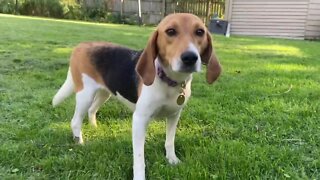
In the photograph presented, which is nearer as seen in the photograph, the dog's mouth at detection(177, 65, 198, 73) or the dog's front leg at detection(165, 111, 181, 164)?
the dog's mouth at detection(177, 65, 198, 73)

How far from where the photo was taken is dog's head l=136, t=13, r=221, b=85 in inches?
98.6

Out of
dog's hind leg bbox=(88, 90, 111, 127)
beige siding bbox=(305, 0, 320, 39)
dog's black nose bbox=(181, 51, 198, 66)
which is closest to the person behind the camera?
dog's black nose bbox=(181, 51, 198, 66)

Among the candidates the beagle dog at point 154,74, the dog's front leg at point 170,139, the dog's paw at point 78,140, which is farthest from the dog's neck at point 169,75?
the dog's paw at point 78,140

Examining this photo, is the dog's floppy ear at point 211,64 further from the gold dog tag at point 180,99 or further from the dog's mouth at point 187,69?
the dog's mouth at point 187,69

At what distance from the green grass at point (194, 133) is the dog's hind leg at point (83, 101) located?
0.11 meters

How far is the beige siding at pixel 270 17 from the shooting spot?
57.0 feet

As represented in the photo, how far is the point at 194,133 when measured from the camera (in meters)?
3.79

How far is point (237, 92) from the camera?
5.25m

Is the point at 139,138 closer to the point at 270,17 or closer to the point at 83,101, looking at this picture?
the point at 83,101

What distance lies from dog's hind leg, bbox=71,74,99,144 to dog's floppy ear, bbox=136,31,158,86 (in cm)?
96

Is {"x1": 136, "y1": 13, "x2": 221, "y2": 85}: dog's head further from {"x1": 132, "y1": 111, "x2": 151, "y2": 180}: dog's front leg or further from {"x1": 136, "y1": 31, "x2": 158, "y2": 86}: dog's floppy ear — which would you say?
{"x1": 132, "y1": 111, "x2": 151, "y2": 180}: dog's front leg


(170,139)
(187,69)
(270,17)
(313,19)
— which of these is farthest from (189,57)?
(270,17)

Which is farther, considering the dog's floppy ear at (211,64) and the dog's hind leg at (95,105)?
the dog's hind leg at (95,105)

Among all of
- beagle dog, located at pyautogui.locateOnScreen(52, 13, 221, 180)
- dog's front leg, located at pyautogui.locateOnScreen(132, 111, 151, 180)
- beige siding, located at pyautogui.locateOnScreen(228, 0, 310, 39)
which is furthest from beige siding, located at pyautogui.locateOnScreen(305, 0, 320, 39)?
dog's front leg, located at pyautogui.locateOnScreen(132, 111, 151, 180)
